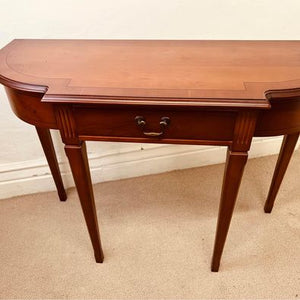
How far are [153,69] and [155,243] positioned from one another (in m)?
0.74

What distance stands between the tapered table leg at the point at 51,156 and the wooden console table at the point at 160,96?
305mm

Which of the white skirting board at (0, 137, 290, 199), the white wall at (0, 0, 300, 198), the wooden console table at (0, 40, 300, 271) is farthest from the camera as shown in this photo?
the white skirting board at (0, 137, 290, 199)

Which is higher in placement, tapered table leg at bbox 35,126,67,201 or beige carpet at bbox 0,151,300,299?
tapered table leg at bbox 35,126,67,201

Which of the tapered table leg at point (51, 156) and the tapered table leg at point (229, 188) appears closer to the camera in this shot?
the tapered table leg at point (229, 188)

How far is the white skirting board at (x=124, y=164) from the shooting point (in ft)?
4.57

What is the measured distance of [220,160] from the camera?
1.64 meters

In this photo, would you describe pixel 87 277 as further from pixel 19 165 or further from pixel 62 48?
pixel 62 48

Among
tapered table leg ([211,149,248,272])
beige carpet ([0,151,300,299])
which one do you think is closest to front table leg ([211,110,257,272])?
tapered table leg ([211,149,248,272])

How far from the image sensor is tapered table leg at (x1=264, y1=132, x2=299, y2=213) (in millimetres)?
1082

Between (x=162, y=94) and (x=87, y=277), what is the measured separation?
31.2 inches

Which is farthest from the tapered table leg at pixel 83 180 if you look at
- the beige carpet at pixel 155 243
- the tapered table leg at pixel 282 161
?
the tapered table leg at pixel 282 161

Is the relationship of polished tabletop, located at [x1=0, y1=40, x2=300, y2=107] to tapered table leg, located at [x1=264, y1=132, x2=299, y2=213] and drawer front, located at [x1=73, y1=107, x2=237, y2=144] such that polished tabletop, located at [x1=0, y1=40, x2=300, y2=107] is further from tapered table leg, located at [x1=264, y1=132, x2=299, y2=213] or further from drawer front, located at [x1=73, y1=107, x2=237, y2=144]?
tapered table leg, located at [x1=264, y1=132, x2=299, y2=213]

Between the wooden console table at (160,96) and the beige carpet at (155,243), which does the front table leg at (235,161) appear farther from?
the beige carpet at (155,243)

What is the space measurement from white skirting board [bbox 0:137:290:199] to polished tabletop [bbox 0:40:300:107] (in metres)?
0.60
